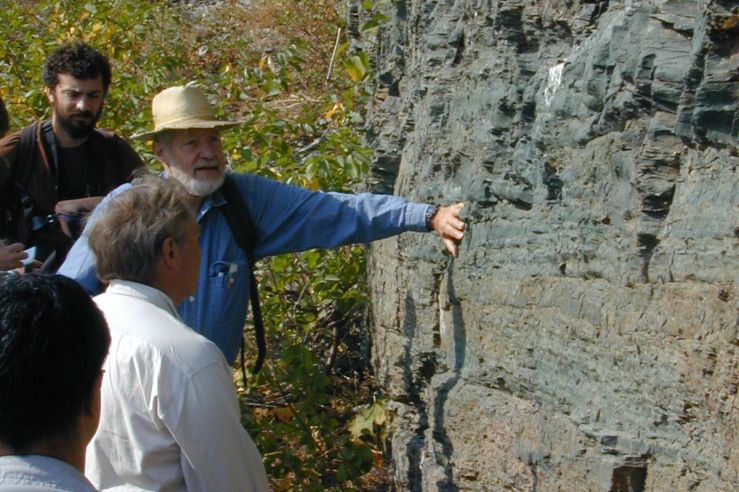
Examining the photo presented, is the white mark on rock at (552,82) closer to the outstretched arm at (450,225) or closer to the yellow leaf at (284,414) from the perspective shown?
the outstretched arm at (450,225)

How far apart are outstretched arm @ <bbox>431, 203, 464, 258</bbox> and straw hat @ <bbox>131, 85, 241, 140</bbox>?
0.91 meters

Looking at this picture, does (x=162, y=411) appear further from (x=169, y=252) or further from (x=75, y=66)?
(x=75, y=66)

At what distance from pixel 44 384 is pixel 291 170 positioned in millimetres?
4232

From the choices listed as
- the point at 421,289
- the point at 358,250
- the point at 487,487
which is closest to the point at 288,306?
the point at 358,250

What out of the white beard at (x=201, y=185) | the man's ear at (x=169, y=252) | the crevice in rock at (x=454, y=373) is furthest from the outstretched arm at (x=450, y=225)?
the man's ear at (x=169, y=252)

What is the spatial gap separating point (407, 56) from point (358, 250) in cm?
126

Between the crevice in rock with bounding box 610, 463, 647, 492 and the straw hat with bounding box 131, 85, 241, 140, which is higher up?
the straw hat with bounding box 131, 85, 241, 140

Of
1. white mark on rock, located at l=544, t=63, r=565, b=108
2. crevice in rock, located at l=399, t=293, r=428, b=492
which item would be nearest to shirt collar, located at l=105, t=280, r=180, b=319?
white mark on rock, located at l=544, t=63, r=565, b=108

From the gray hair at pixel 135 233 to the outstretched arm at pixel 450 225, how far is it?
132 centimetres

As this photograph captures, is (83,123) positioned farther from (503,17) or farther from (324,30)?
(324,30)

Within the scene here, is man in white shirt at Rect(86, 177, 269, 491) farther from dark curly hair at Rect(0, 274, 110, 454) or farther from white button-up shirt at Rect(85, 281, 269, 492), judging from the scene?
dark curly hair at Rect(0, 274, 110, 454)

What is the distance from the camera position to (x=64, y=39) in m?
8.14

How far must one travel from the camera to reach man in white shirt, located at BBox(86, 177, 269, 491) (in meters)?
2.80

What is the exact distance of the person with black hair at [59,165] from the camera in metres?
4.91
